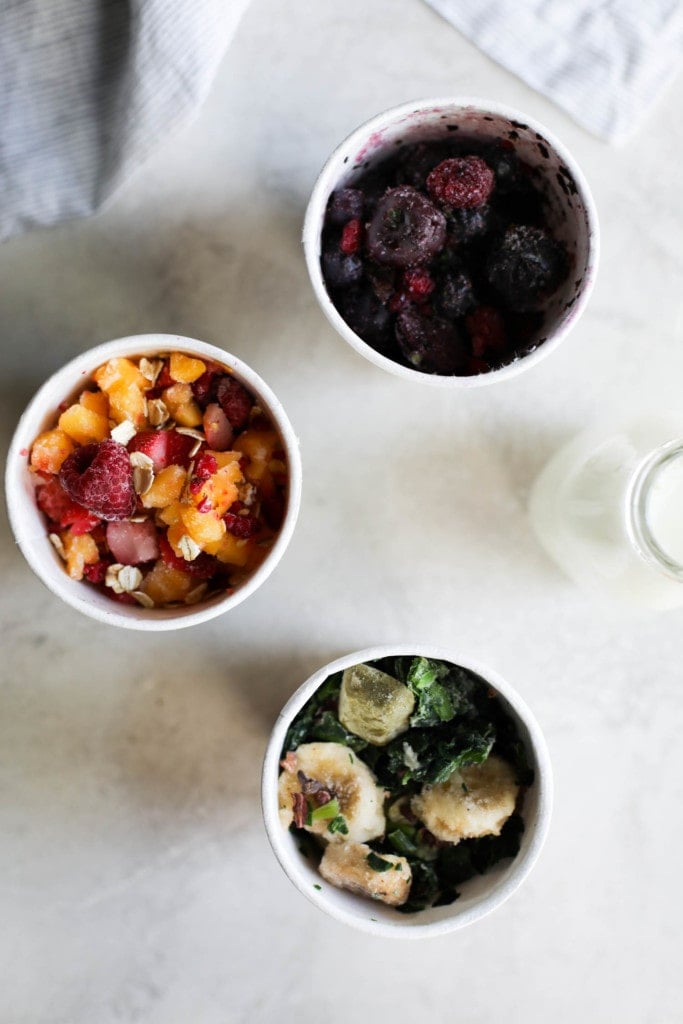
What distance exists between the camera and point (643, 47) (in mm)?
1206

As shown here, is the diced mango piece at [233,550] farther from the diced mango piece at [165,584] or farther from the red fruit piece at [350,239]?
the red fruit piece at [350,239]

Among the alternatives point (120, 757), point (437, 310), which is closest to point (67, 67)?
point (437, 310)

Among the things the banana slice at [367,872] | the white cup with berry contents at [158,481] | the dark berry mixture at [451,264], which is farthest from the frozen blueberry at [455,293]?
the banana slice at [367,872]

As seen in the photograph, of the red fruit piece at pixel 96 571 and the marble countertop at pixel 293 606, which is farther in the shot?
the marble countertop at pixel 293 606

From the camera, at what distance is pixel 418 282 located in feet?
3.35

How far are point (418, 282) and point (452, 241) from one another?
0.20ft

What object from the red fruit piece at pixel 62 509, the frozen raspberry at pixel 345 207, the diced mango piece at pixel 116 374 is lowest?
the red fruit piece at pixel 62 509

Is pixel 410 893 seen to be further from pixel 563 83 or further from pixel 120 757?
pixel 563 83

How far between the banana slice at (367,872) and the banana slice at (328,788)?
0.02 m

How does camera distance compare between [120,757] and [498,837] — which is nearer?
[498,837]

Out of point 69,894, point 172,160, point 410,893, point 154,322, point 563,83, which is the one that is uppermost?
point 563,83

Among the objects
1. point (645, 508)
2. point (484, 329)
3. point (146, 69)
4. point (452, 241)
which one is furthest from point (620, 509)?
point (146, 69)

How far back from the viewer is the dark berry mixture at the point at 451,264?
1008 millimetres

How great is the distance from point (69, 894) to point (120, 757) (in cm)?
20
